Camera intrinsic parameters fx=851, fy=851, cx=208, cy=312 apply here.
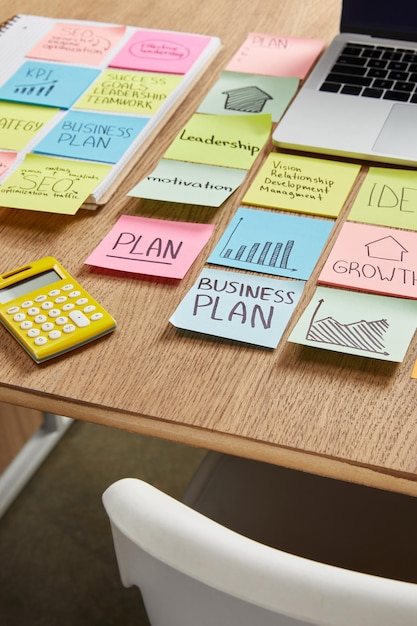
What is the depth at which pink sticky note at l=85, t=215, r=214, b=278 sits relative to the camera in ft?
2.60

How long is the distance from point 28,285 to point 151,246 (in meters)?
0.12

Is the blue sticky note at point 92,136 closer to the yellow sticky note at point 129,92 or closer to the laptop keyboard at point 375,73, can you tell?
the yellow sticky note at point 129,92

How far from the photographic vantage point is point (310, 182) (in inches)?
34.5

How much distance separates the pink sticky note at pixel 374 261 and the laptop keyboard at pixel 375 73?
24 centimetres

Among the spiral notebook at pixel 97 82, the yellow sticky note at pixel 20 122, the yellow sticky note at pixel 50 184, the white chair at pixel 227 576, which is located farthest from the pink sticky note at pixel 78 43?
the white chair at pixel 227 576

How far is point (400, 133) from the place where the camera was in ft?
3.01

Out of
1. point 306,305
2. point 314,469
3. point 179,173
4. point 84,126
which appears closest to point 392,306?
point 306,305

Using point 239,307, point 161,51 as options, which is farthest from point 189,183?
point 161,51

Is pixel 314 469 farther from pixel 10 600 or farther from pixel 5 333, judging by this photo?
pixel 10 600

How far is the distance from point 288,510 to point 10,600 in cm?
67

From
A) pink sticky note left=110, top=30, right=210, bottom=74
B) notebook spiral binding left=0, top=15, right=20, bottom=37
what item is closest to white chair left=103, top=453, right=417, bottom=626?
pink sticky note left=110, top=30, right=210, bottom=74

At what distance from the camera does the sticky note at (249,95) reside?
979 millimetres

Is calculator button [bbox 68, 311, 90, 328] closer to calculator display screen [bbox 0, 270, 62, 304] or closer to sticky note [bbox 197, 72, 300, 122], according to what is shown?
calculator display screen [bbox 0, 270, 62, 304]

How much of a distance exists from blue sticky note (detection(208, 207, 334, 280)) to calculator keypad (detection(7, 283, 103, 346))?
0.13 m
